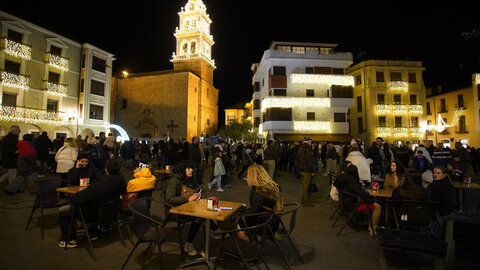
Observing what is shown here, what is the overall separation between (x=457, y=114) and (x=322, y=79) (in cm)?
1598

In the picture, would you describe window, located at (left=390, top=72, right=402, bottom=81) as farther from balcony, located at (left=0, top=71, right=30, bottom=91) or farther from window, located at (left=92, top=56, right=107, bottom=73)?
balcony, located at (left=0, top=71, right=30, bottom=91)

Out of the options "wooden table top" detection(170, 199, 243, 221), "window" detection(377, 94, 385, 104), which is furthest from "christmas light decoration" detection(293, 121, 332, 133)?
"wooden table top" detection(170, 199, 243, 221)

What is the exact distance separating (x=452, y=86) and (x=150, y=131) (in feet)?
135

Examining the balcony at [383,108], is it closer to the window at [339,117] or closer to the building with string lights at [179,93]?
the window at [339,117]

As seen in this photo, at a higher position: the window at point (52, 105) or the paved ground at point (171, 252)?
the window at point (52, 105)

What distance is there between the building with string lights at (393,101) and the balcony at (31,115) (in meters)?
32.6

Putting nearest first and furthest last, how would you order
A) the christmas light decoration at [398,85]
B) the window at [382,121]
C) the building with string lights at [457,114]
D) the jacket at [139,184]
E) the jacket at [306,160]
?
the jacket at [139,184], the jacket at [306,160], the building with string lights at [457,114], the christmas light decoration at [398,85], the window at [382,121]

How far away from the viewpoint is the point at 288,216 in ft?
19.3

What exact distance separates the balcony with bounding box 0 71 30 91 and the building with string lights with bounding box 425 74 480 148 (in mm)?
37354

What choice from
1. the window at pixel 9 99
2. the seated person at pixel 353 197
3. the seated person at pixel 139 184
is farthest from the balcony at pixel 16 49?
the seated person at pixel 353 197

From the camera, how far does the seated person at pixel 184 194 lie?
3.93 meters

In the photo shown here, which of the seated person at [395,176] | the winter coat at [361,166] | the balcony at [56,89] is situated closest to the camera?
the seated person at [395,176]

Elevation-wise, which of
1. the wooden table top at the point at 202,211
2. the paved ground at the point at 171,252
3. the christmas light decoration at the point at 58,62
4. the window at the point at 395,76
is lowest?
the paved ground at the point at 171,252

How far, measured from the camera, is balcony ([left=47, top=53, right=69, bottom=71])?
913 inches
